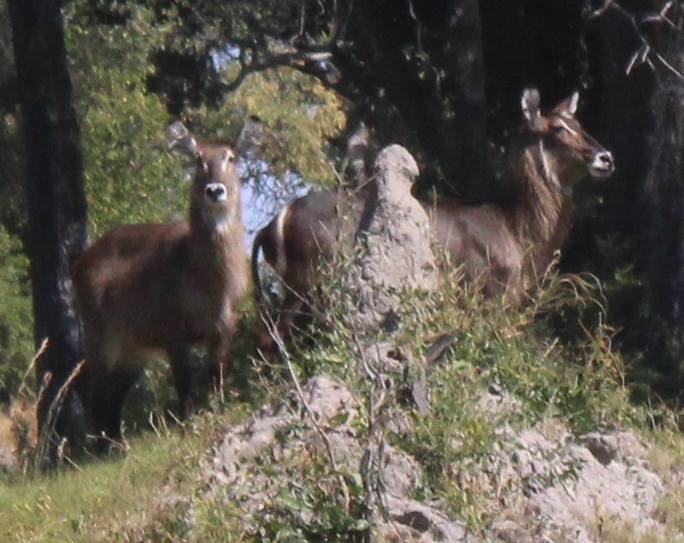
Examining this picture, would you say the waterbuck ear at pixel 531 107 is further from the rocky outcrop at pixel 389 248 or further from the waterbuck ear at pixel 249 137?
the rocky outcrop at pixel 389 248

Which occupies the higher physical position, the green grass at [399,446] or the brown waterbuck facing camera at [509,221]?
the green grass at [399,446]

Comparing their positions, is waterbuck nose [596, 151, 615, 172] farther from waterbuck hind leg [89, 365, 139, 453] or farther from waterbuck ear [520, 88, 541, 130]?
waterbuck hind leg [89, 365, 139, 453]

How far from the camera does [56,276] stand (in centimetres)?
1277

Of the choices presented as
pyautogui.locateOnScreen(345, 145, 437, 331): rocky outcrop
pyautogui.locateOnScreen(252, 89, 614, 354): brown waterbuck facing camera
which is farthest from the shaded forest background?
pyautogui.locateOnScreen(345, 145, 437, 331): rocky outcrop

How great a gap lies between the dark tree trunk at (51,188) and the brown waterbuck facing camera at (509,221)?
1.63 metres

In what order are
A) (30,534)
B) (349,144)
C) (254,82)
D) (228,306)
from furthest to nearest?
(254,82), (349,144), (228,306), (30,534)

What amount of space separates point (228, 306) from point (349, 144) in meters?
3.44

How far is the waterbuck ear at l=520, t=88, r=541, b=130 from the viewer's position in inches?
479

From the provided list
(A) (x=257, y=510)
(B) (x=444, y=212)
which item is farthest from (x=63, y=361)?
(A) (x=257, y=510)

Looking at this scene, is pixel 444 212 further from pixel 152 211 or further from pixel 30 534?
pixel 152 211

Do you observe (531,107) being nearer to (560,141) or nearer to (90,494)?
(560,141)

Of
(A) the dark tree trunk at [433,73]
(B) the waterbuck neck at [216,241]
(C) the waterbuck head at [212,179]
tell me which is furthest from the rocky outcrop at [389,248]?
(A) the dark tree trunk at [433,73]

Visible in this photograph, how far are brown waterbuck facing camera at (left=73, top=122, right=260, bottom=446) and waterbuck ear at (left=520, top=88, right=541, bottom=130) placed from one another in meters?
2.11

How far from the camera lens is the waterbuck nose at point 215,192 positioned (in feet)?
36.2
